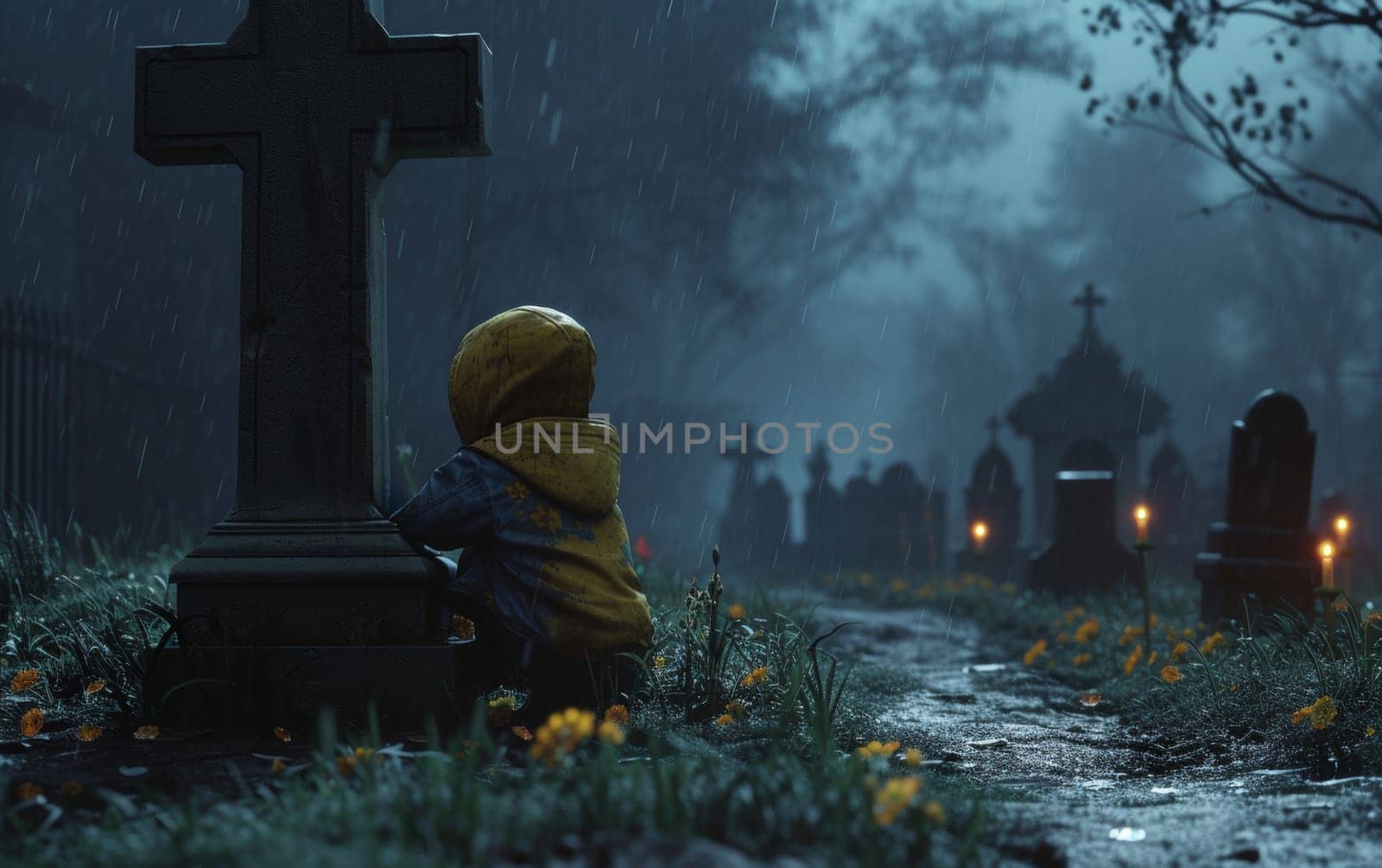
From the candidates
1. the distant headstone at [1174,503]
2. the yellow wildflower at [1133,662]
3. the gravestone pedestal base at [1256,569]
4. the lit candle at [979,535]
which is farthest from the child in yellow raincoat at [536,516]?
the distant headstone at [1174,503]

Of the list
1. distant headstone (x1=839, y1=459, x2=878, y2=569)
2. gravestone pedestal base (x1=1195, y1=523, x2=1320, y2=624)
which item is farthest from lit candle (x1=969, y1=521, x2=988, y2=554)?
gravestone pedestal base (x1=1195, y1=523, x2=1320, y2=624)

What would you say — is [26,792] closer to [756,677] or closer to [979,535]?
[756,677]

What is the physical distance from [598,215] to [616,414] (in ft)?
13.7

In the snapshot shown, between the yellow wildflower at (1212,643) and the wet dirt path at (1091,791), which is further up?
the yellow wildflower at (1212,643)

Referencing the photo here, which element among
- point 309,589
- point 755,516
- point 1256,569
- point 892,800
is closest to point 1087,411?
point 755,516

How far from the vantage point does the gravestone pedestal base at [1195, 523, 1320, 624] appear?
7.04 meters

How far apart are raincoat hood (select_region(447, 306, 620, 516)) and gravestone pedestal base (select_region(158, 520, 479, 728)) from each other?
475mm

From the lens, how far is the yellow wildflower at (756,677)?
12.6ft

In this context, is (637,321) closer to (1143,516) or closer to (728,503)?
(728,503)

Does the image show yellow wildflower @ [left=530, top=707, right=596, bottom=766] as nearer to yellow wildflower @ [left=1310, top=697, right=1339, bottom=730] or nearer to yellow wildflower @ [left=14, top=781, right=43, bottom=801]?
yellow wildflower @ [left=14, top=781, right=43, bottom=801]

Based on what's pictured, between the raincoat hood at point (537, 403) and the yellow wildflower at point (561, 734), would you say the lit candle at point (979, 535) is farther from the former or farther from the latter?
the yellow wildflower at point (561, 734)

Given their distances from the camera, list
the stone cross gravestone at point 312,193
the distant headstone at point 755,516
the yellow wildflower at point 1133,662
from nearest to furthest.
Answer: the stone cross gravestone at point 312,193 < the yellow wildflower at point 1133,662 < the distant headstone at point 755,516

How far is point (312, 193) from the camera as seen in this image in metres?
3.69

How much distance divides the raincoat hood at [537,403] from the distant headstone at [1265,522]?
5244mm
